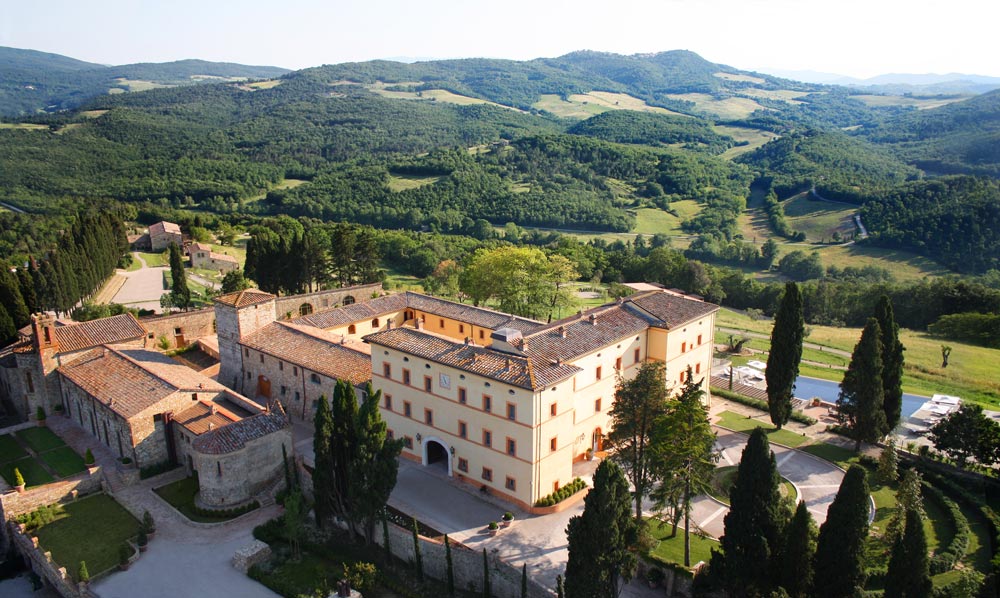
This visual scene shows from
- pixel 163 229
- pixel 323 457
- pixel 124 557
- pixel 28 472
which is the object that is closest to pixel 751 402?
pixel 323 457

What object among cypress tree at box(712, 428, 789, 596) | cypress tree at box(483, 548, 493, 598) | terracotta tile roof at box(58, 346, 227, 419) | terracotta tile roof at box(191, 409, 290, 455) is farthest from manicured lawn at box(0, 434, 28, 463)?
cypress tree at box(712, 428, 789, 596)

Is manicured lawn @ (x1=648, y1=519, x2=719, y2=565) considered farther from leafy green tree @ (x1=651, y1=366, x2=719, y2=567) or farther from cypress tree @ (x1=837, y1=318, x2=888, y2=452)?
cypress tree @ (x1=837, y1=318, x2=888, y2=452)

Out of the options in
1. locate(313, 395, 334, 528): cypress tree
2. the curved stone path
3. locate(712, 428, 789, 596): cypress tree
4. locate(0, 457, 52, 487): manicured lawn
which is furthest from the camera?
locate(0, 457, 52, 487): manicured lawn

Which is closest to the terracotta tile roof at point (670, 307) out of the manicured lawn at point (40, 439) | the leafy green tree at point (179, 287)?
the manicured lawn at point (40, 439)

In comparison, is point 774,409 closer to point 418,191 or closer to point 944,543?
point 944,543

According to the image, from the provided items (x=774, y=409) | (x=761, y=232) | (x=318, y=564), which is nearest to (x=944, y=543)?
(x=774, y=409)

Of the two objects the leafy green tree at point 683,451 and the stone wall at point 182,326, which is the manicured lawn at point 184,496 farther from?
the leafy green tree at point 683,451
